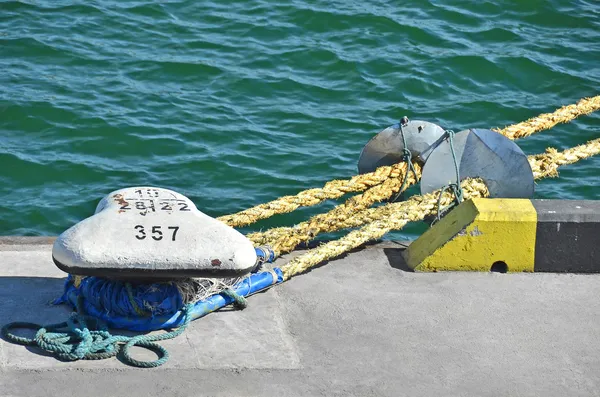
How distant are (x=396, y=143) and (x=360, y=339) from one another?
2.53 metres

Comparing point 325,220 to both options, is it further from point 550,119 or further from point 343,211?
point 550,119

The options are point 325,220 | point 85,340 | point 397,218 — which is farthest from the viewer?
point 325,220

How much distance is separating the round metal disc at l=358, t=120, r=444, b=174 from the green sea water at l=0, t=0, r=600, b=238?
33.9 inches

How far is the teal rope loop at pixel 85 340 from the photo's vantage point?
185 inches

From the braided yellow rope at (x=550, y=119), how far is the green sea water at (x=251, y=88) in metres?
0.29

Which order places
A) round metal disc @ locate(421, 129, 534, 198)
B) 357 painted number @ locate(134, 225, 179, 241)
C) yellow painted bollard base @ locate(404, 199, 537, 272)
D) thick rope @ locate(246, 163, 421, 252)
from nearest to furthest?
357 painted number @ locate(134, 225, 179, 241), yellow painted bollard base @ locate(404, 199, 537, 272), thick rope @ locate(246, 163, 421, 252), round metal disc @ locate(421, 129, 534, 198)

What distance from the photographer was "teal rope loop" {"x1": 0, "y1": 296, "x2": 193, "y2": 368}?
Result: 470 cm

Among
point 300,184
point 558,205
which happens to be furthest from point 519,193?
point 300,184

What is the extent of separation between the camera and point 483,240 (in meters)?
5.88

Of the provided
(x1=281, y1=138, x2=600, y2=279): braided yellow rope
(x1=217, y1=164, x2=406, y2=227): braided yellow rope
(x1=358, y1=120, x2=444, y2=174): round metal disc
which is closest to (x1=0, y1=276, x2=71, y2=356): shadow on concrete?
(x1=281, y1=138, x2=600, y2=279): braided yellow rope

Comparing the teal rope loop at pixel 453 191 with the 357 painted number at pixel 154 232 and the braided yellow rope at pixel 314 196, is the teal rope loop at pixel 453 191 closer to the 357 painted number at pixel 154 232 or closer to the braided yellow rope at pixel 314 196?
the braided yellow rope at pixel 314 196

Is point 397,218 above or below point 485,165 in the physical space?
below

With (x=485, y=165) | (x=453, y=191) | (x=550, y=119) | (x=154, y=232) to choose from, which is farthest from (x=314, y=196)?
(x=550, y=119)

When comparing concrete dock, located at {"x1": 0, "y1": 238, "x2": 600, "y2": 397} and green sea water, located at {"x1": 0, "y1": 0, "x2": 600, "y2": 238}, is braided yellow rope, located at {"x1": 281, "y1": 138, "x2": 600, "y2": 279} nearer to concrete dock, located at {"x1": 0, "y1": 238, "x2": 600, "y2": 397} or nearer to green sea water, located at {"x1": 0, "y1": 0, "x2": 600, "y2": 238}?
concrete dock, located at {"x1": 0, "y1": 238, "x2": 600, "y2": 397}
